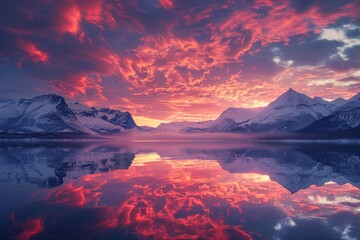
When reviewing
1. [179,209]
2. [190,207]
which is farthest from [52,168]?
[190,207]

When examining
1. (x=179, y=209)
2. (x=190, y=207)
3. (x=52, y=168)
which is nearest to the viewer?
(x=179, y=209)

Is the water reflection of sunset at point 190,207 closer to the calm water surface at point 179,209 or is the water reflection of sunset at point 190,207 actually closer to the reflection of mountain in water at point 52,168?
the calm water surface at point 179,209

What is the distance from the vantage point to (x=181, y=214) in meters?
23.6

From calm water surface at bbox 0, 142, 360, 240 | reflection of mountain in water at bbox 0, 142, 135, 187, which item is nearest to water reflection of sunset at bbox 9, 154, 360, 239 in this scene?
calm water surface at bbox 0, 142, 360, 240

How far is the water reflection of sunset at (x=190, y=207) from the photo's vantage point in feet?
64.7

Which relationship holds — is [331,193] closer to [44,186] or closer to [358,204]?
[358,204]

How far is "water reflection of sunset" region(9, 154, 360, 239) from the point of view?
64.7ft

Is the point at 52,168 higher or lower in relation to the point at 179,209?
higher

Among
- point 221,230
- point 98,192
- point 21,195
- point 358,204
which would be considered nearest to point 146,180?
point 98,192

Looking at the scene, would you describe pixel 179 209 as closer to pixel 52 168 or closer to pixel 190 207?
pixel 190 207

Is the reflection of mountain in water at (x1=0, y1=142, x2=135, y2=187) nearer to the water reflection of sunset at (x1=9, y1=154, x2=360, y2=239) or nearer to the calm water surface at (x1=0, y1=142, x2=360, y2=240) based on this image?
the calm water surface at (x1=0, y1=142, x2=360, y2=240)

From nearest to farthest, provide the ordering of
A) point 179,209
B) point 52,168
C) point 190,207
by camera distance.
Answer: point 179,209, point 190,207, point 52,168

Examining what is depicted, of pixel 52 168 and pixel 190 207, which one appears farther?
pixel 52 168

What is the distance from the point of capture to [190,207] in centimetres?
2597
